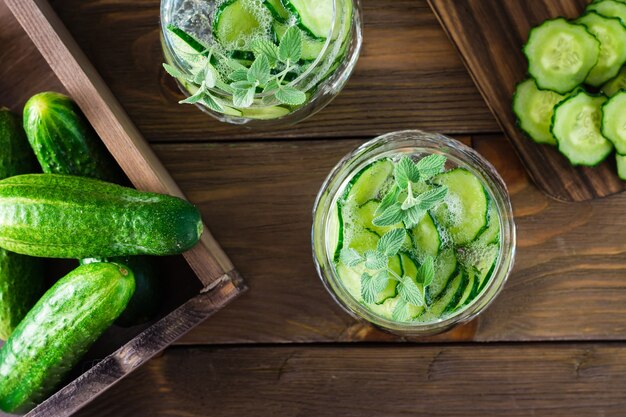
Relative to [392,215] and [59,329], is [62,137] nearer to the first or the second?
[59,329]

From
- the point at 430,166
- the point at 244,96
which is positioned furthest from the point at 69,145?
the point at 430,166

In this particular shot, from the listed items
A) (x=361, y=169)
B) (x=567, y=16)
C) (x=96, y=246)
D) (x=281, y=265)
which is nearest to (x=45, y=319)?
(x=96, y=246)

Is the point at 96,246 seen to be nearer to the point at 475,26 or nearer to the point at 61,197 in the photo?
the point at 61,197

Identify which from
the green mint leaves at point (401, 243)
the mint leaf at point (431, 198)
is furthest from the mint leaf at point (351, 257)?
the mint leaf at point (431, 198)

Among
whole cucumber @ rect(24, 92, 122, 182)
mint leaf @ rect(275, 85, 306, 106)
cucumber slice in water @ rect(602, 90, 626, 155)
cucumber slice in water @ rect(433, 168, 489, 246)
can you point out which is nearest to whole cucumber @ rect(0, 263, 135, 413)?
whole cucumber @ rect(24, 92, 122, 182)

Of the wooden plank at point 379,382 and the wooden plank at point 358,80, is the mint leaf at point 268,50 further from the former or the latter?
the wooden plank at point 379,382

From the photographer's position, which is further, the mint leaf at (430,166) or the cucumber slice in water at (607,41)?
the cucumber slice in water at (607,41)

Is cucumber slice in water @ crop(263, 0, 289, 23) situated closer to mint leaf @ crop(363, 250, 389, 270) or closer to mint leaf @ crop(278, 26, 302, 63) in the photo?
mint leaf @ crop(278, 26, 302, 63)
